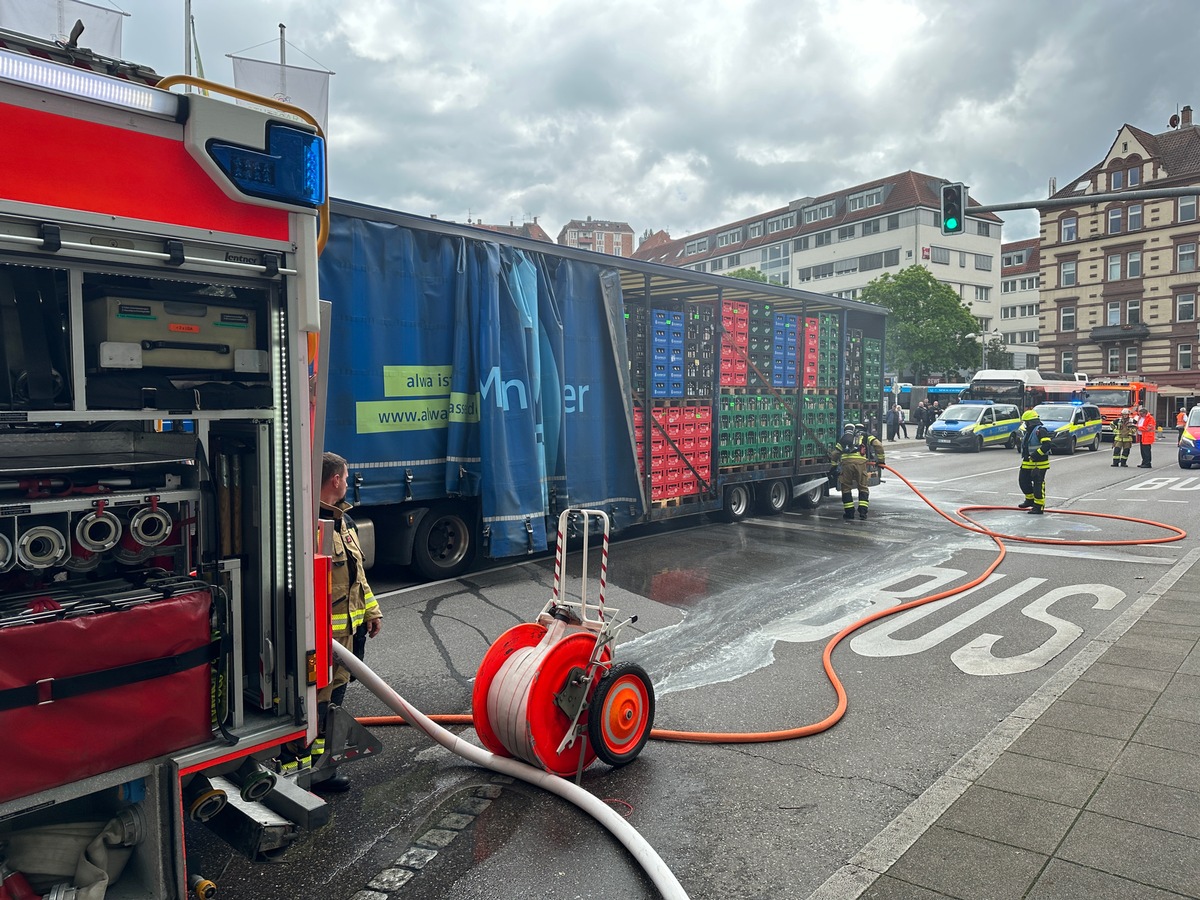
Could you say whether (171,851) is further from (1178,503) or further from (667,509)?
(1178,503)

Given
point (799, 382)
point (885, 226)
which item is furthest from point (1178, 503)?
point (885, 226)

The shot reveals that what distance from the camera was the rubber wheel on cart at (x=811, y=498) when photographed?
15.8 meters

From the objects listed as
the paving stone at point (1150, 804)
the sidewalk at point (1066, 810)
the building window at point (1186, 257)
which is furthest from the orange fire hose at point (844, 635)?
the building window at point (1186, 257)

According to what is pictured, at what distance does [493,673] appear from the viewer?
4.79m

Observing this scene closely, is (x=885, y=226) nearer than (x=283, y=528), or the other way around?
(x=283, y=528)

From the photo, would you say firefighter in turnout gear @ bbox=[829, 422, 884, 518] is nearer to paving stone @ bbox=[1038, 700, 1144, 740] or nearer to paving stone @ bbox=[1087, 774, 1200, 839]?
paving stone @ bbox=[1038, 700, 1144, 740]

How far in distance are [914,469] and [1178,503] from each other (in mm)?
8212

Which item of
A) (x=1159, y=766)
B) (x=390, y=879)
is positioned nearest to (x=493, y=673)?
(x=390, y=879)

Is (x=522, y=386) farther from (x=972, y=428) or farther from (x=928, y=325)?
(x=928, y=325)

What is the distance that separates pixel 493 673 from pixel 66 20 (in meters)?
5.14

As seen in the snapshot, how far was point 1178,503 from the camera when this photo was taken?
53.7ft

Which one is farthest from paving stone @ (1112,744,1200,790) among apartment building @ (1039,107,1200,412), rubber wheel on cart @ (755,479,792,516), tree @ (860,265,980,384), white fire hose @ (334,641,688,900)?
apartment building @ (1039,107,1200,412)

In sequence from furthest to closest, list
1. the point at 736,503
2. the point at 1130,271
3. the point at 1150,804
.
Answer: the point at 1130,271 → the point at 736,503 → the point at 1150,804

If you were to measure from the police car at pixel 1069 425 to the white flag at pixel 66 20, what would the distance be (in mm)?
30288
